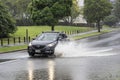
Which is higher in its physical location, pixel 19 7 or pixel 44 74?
pixel 19 7

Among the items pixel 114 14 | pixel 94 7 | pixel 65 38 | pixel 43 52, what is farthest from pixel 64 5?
pixel 114 14

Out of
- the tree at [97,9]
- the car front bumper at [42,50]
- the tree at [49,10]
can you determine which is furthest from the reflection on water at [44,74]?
the tree at [97,9]

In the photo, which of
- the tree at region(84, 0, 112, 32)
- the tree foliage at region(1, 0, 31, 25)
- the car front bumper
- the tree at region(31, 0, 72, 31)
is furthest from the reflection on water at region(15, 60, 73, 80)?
the tree foliage at region(1, 0, 31, 25)

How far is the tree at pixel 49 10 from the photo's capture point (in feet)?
142

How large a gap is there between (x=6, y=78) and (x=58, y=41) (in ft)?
37.7

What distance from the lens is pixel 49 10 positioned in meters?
43.5

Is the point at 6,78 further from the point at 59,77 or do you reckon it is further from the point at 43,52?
the point at 43,52

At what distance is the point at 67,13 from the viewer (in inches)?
1758

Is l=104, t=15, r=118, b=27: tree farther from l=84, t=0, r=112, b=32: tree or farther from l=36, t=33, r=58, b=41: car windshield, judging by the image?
l=36, t=33, r=58, b=41: car windshield

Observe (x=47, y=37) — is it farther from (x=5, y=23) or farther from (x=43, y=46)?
(x=5, y=23)

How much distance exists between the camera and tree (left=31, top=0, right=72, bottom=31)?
142 feet

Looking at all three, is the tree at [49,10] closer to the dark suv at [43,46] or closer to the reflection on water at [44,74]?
the dark suv at [43,46]

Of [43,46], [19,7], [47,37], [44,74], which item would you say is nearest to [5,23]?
[47,37]

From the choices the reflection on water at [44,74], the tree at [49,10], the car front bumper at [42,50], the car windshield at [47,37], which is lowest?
the reflection on water at [44,74]
